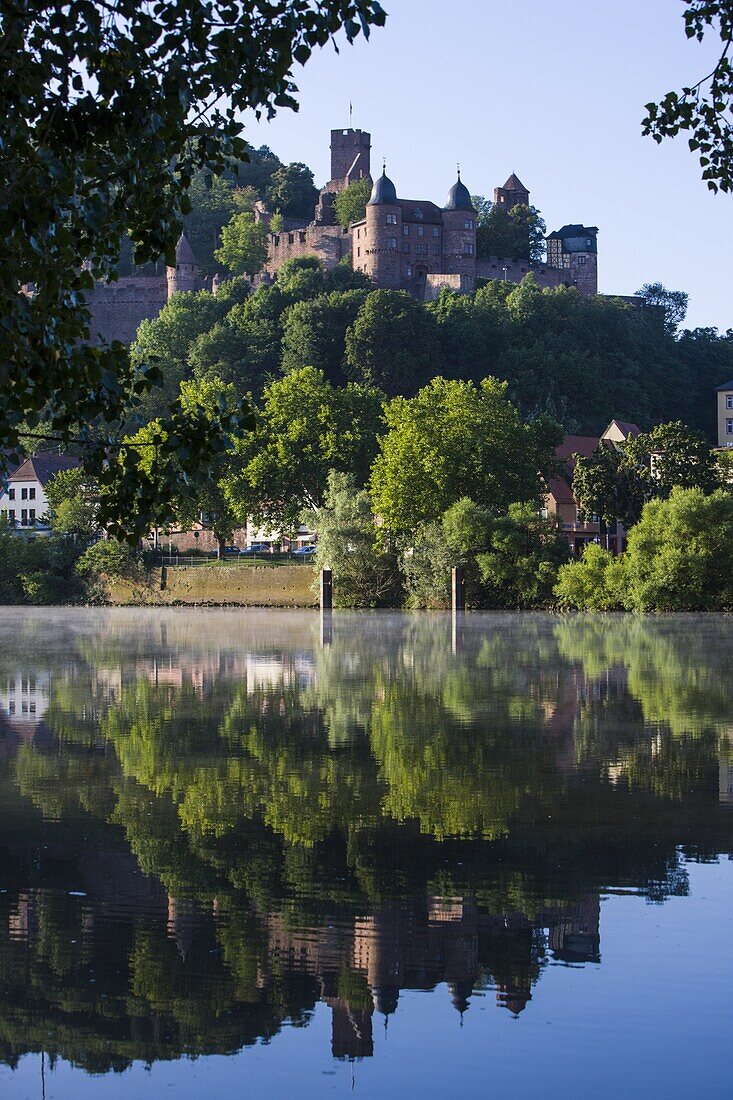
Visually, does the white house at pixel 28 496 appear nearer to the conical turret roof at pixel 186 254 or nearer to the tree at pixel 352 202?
the conical turret roof at pixel 186 254

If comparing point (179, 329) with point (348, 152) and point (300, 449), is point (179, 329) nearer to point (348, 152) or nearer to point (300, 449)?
point (348, 152)

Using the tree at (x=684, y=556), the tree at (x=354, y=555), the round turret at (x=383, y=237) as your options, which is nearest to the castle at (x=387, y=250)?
the round turret at (x=383, y=237)

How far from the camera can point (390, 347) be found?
111312mm

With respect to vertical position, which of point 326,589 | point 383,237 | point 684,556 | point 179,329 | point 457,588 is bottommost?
point 326,589

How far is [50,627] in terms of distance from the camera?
167ft

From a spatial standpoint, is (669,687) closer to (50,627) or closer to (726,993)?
(726,993)

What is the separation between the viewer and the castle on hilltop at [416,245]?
137 metres

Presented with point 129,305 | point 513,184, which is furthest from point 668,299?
point 129,305

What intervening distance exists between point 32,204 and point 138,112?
124 centimetres

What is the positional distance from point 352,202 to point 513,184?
1953 cm

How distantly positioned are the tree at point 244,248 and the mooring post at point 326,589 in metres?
84.4

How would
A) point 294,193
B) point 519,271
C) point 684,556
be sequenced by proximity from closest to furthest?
point 684,556 < point 519,271 < point 294,193

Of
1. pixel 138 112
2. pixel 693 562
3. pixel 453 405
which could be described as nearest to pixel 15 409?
pixel 138 112

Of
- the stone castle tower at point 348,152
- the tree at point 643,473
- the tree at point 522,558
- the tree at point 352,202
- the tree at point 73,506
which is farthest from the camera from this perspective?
the stone castle tower at point 348,152
